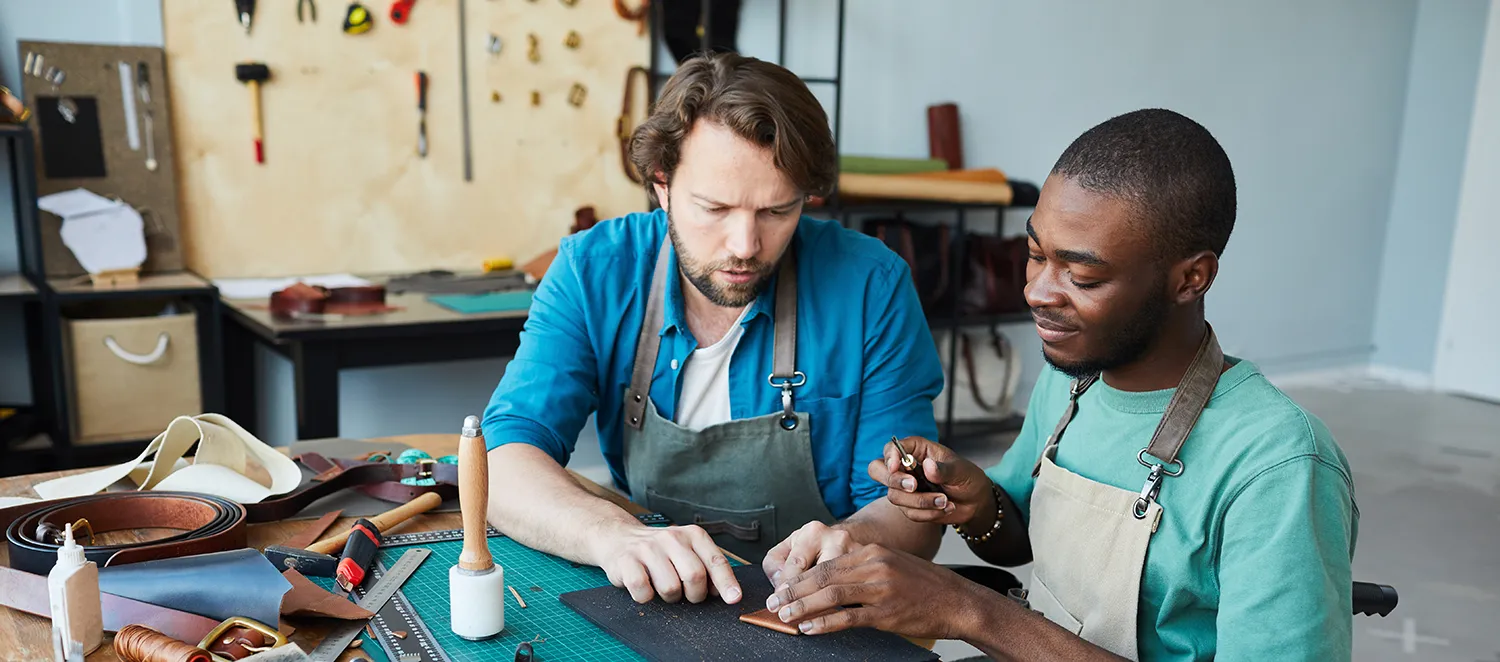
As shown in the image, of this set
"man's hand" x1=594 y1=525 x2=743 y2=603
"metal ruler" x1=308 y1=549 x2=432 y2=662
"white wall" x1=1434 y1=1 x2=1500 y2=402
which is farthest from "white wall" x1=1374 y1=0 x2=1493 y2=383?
"metal ruler" x1=308 y1=549 x2=432 y2=662

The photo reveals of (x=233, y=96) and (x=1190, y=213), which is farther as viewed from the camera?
(x=233, y=96)

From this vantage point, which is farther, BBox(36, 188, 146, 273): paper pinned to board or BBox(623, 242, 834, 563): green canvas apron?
BBox(36, 188, 146, 273): paper pinned to board

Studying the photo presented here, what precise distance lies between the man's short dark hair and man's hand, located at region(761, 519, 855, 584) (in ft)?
1.78

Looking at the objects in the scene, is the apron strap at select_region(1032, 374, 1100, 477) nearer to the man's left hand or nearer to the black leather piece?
the man's left hand

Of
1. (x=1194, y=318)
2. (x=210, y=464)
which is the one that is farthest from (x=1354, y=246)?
(x=210, y=464)

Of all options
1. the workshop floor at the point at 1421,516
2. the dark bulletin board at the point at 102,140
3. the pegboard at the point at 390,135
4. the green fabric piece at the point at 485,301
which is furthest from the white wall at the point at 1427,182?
the dark bulletin board at the point at 102,140

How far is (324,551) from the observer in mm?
1544

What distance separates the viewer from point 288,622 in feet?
4.38

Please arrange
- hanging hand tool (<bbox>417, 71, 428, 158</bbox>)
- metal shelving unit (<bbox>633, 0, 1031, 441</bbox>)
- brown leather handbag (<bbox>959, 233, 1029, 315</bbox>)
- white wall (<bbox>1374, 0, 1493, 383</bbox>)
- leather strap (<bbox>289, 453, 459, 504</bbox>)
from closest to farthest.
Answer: leather strap (<bbox>289, 453, 459, 504</bbox>)
hanging hand tool (<bbox>417, 71, 428, 158</bbox>)
metal shelving unit (<bbox>633, 0, 1031, 441</bbox>)
brown leather handbag (<bbox>959, 233, 1029, 315</bbox>)
white wall (<bbox>1374, 0, 1493, 383</bbox>)

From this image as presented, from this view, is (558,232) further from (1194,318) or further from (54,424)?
(1194,318)

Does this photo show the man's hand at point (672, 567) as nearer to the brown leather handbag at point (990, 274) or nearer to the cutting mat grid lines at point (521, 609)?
the cutting mat grid lines at point (521, 609)

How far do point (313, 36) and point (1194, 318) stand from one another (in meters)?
3.31

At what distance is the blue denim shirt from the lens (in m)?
2.03

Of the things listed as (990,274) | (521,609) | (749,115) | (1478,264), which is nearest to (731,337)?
(749,115)
